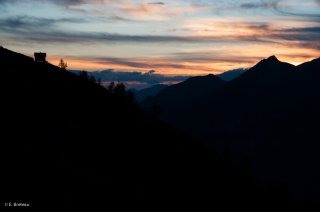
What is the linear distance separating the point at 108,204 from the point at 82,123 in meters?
21.5

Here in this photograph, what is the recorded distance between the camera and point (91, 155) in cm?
5466

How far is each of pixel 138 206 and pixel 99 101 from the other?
115 ft

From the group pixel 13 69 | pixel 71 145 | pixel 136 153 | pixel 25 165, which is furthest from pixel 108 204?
pixel 13 69

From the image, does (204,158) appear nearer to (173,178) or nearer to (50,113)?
(173,178)

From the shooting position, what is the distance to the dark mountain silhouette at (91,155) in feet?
140

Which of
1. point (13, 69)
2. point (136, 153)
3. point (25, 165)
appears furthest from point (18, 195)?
point (13, 69)

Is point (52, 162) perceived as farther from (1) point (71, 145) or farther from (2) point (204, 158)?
(2) point (204, 158)

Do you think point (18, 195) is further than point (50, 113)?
No

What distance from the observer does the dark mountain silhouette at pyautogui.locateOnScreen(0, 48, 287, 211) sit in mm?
42688

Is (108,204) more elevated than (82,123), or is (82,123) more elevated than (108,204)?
(82,123)

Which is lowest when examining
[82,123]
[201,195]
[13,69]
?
[201,195]

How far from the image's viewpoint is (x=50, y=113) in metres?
60.9

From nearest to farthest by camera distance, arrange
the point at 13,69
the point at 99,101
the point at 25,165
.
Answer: the point at 25,165, the point at 13,69, the point at 99,101

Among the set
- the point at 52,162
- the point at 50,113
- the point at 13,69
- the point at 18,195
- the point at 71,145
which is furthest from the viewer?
Answer: the point at 13,69
